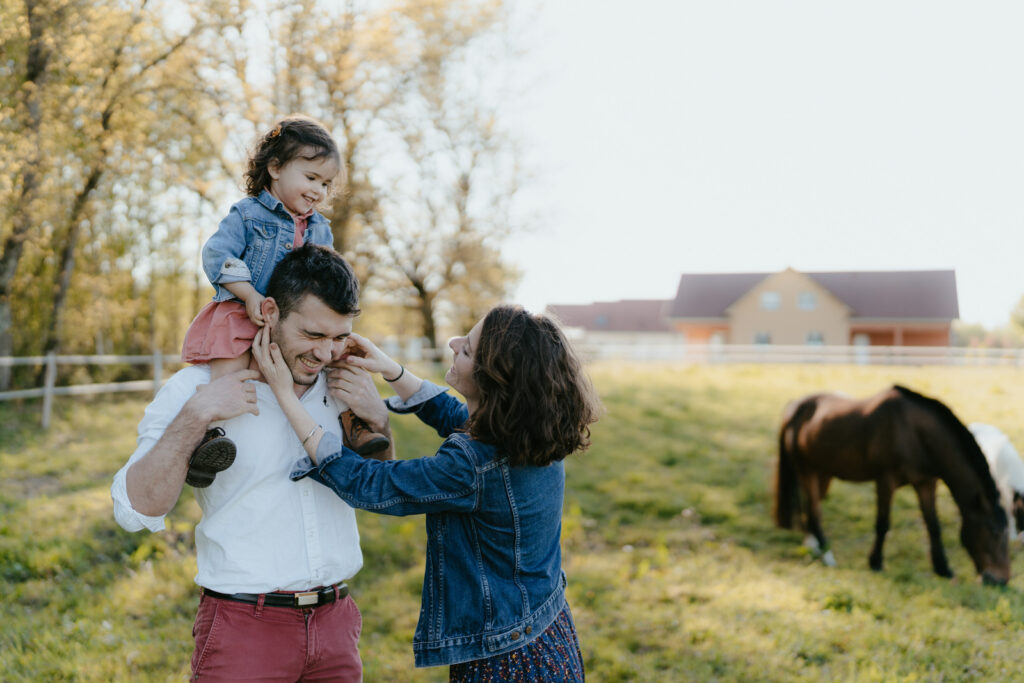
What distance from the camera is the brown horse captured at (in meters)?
6.20

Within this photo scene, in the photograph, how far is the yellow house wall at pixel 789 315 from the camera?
1254 inches

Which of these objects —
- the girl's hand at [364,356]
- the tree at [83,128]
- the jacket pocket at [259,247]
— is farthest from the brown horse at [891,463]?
the tree at [83,128]

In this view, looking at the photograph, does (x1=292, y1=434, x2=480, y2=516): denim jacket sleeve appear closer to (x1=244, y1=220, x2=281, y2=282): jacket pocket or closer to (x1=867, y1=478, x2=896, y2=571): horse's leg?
(x1=244, y1=220, x2=281, y2=282): jacket pocket

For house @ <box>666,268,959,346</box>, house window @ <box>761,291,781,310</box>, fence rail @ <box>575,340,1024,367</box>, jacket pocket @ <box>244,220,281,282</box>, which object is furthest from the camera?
house window @ <box>761,291,781,310</box>

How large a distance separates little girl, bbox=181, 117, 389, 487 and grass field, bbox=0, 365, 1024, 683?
2571 mm

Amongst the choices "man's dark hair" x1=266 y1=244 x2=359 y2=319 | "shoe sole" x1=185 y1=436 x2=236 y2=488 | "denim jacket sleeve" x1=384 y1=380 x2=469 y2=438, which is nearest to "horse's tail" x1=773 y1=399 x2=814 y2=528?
"denim jacket sleeve" x1=384 y1=380 x2=469 y2=438

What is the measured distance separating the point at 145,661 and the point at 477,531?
3.02 meters

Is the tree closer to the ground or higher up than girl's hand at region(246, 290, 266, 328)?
higher up

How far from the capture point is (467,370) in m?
2.21

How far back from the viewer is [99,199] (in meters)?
11.0

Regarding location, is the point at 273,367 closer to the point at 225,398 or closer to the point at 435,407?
the point at 225,398

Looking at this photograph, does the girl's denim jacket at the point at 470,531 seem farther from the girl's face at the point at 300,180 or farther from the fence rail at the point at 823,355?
the fence rail at the point at 823,355

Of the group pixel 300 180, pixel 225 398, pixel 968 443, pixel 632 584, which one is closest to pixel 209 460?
pixel 225 398

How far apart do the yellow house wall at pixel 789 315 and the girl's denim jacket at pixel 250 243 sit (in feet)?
106
